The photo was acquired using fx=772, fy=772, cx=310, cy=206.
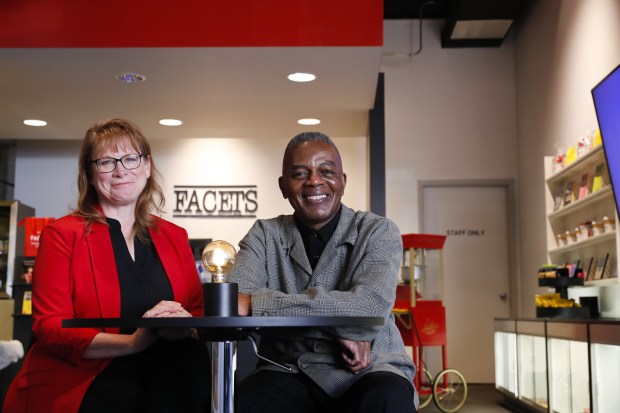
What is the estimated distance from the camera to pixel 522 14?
7.98 m

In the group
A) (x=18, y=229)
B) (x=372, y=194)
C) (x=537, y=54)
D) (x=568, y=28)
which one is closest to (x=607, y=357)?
(x=372, y=194)

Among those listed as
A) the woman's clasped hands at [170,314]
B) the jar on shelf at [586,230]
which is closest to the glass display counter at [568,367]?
the jar on shelf at [586,230]

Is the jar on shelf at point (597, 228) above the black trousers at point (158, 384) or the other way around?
above

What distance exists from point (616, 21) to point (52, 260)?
4.47m

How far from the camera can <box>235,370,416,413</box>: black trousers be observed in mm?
1829

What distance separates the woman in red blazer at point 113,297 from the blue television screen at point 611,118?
9.26 ft

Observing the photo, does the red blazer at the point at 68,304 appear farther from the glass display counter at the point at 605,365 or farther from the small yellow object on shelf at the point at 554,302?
the small yellow object on shelf at the point at 554,302

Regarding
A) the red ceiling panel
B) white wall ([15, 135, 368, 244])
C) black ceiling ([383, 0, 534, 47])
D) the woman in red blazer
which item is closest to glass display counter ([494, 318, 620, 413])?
the red ceiling panel

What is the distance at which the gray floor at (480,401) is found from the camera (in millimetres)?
5922

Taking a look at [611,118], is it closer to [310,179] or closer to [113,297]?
[310,179]

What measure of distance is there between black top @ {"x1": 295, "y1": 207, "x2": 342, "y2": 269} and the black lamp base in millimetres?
573

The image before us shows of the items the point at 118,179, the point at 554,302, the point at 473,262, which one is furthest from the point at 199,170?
the point at 118,179

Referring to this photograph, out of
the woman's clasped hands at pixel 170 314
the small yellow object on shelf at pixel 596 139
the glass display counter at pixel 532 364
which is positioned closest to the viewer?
the woman's clasped hands at pixel 170 314

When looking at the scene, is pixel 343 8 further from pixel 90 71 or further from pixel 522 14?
pixel 522 14
